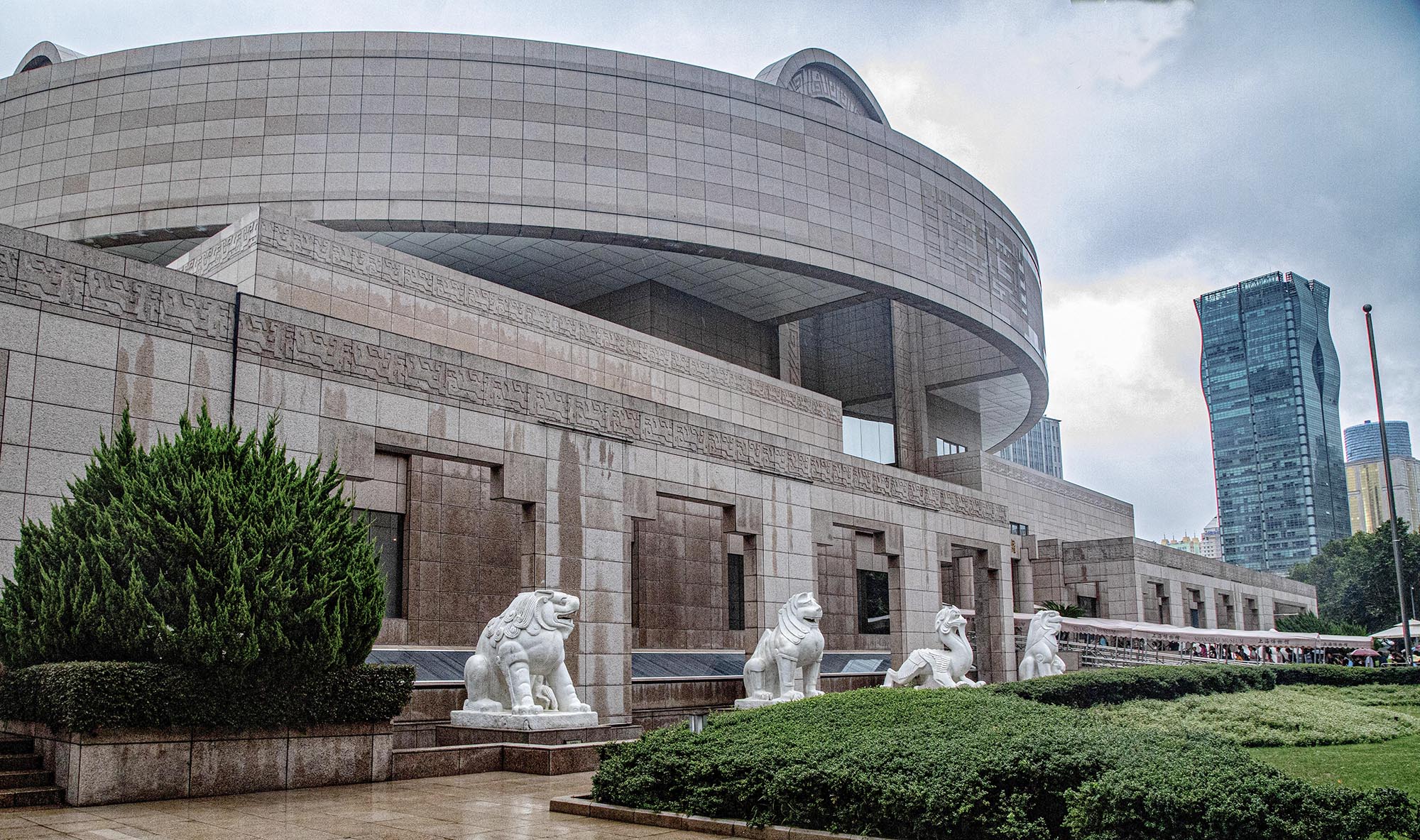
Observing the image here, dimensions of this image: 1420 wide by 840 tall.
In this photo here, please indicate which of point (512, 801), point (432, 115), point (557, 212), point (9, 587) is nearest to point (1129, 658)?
point (557, 212)

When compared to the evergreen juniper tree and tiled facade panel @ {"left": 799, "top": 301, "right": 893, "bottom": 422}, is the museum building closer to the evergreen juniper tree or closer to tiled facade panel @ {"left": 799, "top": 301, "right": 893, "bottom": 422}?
tiled facade panel @ {"left": 799, "top": 301, "right": 893, "bottom": 422}

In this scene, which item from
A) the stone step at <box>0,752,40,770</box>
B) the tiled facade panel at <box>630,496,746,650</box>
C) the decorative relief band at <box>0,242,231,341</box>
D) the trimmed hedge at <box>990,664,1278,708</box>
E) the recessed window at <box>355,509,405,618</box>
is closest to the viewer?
the stone step at <box>0,752,40,770</box>

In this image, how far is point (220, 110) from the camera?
26.7m

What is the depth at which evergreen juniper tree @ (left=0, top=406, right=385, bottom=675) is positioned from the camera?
1040 cm

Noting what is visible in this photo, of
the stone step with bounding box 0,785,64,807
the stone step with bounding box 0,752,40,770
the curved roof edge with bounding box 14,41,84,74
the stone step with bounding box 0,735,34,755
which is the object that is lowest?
the stone step with bounding box 0,785,64,807

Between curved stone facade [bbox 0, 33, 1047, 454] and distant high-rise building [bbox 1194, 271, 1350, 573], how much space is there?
61.5 m

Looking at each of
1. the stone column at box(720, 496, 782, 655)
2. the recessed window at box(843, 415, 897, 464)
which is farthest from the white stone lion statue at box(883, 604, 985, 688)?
the recessed window at box(843, 415, 897, 464)

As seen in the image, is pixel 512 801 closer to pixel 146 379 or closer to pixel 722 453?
pixel 146 379

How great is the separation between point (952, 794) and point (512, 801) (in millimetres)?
4684

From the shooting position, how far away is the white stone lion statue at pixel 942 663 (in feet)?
62.0

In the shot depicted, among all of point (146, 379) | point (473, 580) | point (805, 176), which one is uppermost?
point (805, 176)

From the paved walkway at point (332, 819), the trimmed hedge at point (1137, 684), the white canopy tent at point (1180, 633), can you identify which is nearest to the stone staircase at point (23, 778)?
the paved walkway at point (332, 819)

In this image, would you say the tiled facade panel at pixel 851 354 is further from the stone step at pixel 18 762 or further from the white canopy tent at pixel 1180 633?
the stone step at pixel 18 762

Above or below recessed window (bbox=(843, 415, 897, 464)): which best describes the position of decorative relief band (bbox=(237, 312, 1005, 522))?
below
